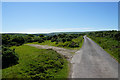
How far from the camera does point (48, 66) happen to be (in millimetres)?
11594

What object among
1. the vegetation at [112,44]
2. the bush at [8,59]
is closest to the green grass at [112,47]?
the vegetation at [112,44]

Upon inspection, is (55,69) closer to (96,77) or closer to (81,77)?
(81,77)

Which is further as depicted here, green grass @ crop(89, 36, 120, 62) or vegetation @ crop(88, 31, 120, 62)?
vegetation @ crop(88, 31, 120, 62)

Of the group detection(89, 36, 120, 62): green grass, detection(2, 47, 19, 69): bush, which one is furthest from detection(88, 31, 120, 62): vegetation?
detection(2, 47, 19, 69): bush

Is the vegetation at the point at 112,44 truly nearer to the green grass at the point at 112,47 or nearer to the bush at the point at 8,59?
the green grass at the point at 112,47

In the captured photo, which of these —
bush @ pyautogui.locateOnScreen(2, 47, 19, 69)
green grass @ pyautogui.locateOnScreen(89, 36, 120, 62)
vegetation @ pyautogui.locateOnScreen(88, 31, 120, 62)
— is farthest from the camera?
vegetation @ pyautogui.locateOnScreen(88, 31, 120, 62)

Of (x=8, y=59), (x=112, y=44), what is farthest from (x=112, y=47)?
(x=8, y=59)

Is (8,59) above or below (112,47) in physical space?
below

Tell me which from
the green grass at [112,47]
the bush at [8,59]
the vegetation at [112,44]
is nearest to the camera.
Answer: the bush at [8,59]

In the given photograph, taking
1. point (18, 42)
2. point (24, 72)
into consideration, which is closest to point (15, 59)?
point (24, 72)

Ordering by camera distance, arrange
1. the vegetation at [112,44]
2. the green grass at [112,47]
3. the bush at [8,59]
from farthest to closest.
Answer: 1. the vegetation at [112,44]
2. the green grass at [112,47]
3. the bush at [8,59]

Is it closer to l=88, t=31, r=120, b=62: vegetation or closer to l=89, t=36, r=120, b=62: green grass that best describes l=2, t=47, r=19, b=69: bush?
l=89, t=36, r=120, b=62: green grass

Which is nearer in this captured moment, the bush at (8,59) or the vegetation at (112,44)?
the bush at (8,59)

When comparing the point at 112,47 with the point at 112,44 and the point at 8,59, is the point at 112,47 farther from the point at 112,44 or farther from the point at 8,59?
the point at 8,59
